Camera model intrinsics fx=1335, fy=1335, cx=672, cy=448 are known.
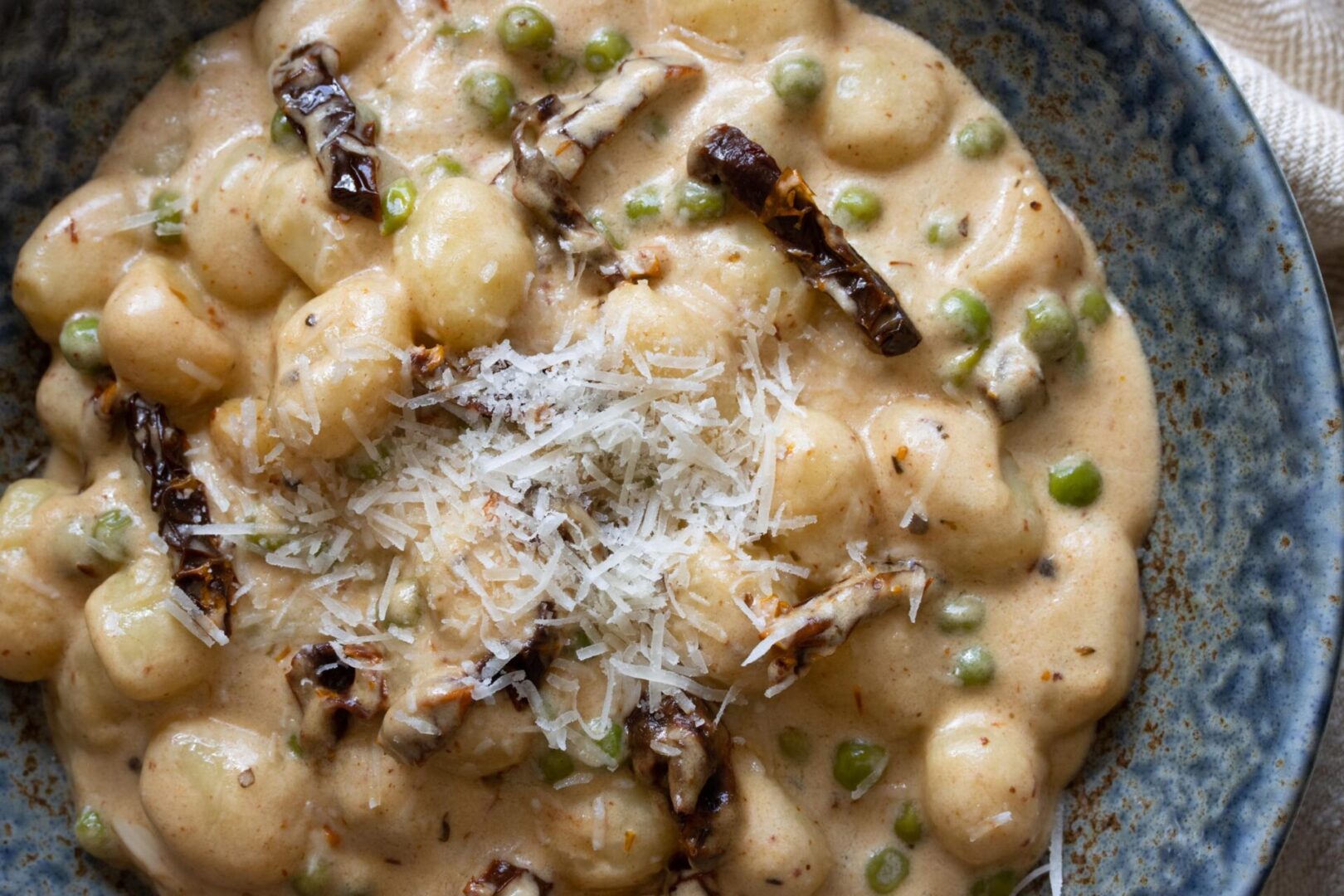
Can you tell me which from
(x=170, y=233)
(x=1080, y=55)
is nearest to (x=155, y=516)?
(x=170, y=233)

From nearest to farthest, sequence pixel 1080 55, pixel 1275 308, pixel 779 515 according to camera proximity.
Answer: pixel 779 515
pixel 1275 308
pixel 1080 55

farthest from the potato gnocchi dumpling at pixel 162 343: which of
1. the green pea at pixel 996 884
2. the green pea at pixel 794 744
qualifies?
the green pea at pixel 996 884

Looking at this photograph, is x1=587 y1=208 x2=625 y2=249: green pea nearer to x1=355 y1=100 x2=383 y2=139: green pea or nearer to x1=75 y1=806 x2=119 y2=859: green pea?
x1=355 y1=100 x2=383 y2=139: green pea

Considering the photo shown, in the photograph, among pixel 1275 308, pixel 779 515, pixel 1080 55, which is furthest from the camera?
pixel 1080 55

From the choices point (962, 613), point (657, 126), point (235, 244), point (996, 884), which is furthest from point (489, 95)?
point (996, 884)

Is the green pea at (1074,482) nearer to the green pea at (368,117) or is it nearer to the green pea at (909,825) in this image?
the green pea at (909,825)

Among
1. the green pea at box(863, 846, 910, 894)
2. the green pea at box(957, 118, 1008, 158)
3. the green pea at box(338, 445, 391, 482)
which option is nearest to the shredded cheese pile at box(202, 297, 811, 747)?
the green pea at box(338, 445, 391, 482)

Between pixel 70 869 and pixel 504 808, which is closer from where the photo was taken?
pixel 504 808

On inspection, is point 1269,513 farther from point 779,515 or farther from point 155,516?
point 155,516
